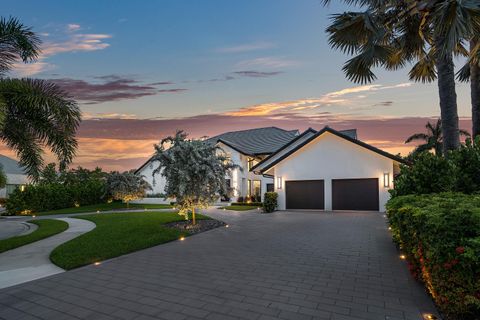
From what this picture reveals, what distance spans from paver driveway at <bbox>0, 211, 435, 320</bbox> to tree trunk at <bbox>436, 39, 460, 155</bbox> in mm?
4134

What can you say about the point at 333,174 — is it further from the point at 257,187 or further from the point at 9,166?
the point at 9,166

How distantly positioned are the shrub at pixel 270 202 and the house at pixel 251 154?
7.24 meters

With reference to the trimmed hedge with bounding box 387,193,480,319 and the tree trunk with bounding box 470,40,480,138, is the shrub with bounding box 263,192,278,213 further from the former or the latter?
the trimmed hedge with bounding box 387,193,480,319

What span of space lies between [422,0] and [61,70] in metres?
15.3

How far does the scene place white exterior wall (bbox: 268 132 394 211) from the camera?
18.6 metres

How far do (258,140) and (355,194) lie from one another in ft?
53.6

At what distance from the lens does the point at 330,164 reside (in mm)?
19953

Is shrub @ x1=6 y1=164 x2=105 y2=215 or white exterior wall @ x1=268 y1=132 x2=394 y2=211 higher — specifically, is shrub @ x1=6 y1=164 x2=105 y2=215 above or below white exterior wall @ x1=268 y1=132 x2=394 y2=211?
below

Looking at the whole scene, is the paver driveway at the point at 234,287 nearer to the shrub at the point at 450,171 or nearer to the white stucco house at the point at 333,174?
the shrub at the point at 450,171

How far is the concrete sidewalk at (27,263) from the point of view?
5.96 meters

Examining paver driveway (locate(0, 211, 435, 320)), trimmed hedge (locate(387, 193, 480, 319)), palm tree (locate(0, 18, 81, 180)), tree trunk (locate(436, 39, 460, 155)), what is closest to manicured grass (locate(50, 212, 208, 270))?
paver driveway (locate(0, 211, 435, 320))

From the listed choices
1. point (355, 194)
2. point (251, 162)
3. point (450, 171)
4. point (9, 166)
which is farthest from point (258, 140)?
point (9, 166)

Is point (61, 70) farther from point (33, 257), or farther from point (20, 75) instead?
point (33, 257)

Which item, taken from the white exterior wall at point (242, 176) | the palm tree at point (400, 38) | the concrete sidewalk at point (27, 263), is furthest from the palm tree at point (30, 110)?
the white exterior wall at point (242, 176)
